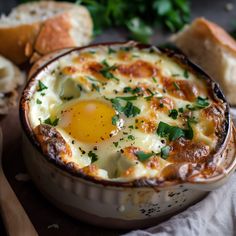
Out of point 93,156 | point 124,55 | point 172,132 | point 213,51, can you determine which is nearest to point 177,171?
point 172,132

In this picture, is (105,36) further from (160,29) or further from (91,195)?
Answer: (91,195)

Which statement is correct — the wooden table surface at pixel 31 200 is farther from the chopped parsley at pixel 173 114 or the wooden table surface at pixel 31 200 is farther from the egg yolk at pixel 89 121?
the chopped parsley at pixel 173 114

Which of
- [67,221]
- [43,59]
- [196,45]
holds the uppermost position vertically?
[196,45]

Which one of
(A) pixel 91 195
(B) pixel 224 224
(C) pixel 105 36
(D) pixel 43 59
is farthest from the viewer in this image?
(C) pixel 105 36

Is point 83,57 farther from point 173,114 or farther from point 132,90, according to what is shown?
point 173,114

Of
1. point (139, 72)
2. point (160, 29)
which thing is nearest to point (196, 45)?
point (160, 29)

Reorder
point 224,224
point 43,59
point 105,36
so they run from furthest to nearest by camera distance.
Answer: point 105,36
point 43,59
point 224,224
